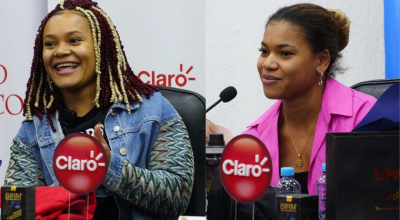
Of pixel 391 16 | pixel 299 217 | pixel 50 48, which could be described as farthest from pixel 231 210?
pixel 391 16

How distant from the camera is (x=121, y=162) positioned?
120 centimetres

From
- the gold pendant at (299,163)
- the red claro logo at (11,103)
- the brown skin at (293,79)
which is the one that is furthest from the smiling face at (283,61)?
the red claro logo at (11,103)

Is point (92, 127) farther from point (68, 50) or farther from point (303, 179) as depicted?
point (303, 179)

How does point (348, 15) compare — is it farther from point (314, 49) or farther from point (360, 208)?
point (360, 208)

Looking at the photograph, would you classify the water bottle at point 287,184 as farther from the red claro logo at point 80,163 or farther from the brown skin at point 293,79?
the red claro logo at point 80,163

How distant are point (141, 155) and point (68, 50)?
28 centimetres

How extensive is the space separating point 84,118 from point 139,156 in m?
0.15

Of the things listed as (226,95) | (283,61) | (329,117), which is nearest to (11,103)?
(226,95)

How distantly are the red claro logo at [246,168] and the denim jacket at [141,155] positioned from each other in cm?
34

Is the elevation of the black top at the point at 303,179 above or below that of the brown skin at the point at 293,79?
below

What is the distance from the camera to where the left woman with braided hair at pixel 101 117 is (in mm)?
1334

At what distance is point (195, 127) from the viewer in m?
1.53

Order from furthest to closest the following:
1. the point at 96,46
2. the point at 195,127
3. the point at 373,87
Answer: the point at 373,87 < the point at 195,127 < the point at 96,46

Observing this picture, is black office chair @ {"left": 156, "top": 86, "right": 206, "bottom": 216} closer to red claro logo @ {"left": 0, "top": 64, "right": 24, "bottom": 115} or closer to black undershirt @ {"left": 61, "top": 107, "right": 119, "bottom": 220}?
black undershirt @ {"left": 61, "top": 107, "right": 119, "bottom": 220}
